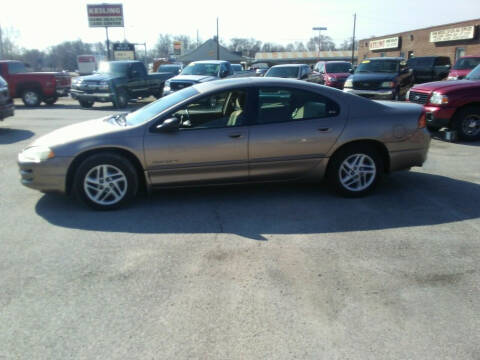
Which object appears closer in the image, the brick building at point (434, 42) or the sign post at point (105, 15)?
the brick building at point (434, 42)

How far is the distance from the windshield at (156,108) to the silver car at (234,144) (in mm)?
29

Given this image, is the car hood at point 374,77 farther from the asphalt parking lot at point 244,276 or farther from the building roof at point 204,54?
the building roof at point 204,54

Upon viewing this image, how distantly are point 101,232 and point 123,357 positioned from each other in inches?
83.6

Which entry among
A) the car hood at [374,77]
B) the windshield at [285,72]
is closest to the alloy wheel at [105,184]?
the car hood at [374,77]

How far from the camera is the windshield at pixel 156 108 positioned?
5238 millimetres

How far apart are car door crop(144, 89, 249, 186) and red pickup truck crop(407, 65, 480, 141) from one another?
19.0ft

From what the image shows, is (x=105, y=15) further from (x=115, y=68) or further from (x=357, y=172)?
(x=357, y=172)

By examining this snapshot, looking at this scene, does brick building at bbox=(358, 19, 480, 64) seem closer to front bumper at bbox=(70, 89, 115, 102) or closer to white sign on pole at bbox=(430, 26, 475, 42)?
white sign on pole at bbox=(430, 26, 475, 42)

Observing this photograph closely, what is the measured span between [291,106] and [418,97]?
5.87 m

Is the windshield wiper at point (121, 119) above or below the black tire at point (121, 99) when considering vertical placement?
above

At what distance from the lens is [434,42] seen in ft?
136

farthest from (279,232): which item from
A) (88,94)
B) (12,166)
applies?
(88,94)

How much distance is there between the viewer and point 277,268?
3688 millimetres

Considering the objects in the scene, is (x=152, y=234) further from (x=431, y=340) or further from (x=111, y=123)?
(x=431, y=340)
